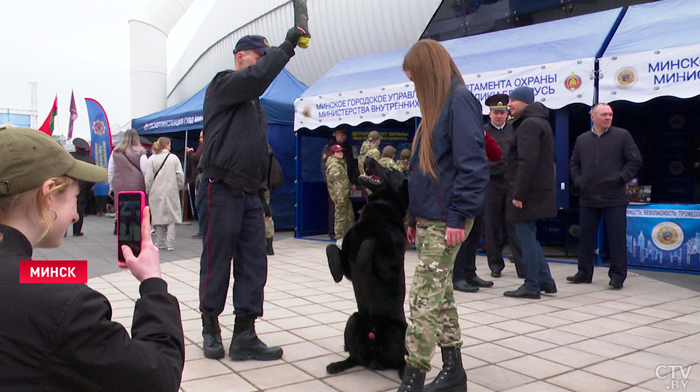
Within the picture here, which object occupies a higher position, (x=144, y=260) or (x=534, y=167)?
(x=534, y=167)

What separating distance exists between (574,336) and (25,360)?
3609mm

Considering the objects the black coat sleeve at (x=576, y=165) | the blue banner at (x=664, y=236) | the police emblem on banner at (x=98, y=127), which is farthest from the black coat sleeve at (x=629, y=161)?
the police emblem on banner at (x=98, y=127)

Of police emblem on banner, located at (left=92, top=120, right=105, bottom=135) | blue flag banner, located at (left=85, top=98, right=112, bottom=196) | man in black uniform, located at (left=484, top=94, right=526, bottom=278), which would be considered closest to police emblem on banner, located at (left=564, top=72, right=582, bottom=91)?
man in black uniform, located at (left=484, top=94, right=526, bottom=278)

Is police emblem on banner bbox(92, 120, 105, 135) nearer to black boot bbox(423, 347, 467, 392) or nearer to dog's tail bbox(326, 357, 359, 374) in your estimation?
dog's tail bbox(326, 357, 359, 374)

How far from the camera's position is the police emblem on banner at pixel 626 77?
5.86 meters

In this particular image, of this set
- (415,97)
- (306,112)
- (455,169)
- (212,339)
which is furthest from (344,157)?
(455,169)

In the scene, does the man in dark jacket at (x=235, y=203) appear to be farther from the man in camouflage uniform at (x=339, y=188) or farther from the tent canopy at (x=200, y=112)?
the tent canopy at (x=200, y=112)

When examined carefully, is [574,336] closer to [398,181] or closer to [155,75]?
[398,181]

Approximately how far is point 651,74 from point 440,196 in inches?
173

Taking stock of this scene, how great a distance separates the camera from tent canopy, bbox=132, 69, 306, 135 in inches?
390

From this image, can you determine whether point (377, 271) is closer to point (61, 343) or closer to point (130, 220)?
point (130, 220)

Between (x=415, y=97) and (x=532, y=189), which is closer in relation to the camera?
(x=532, y=189)

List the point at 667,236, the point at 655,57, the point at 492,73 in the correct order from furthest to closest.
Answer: the point at 492,73
the point at 667,236
the point at 655,57

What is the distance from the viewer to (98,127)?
13.1 meters
